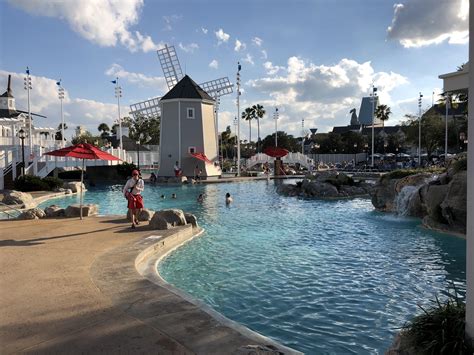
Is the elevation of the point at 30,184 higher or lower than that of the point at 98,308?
higher

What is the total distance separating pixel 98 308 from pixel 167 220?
7.25 meters

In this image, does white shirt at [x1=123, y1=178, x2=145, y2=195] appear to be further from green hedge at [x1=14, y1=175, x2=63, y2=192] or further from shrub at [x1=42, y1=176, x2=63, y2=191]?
shrub at [x1=42, y1=176, x2=63, y2=191]

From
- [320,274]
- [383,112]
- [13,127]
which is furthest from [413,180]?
[383,112]

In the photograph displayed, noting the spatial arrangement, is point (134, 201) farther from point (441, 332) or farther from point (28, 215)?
point (441, 332)

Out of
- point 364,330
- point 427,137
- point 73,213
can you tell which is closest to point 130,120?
point 427,137

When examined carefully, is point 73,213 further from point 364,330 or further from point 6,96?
point 6,96

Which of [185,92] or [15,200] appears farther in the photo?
[185,92]

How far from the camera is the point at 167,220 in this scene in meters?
12.6

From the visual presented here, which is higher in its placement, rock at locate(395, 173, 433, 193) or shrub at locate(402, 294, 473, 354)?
rock at locate(395, 173, 433, 193)

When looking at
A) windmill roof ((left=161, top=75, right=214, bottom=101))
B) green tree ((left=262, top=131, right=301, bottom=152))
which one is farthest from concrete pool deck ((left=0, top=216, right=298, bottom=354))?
green tree ((left=262, top=131, right=301, bottom=152))

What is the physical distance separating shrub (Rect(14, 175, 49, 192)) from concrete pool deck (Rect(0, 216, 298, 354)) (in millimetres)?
19073

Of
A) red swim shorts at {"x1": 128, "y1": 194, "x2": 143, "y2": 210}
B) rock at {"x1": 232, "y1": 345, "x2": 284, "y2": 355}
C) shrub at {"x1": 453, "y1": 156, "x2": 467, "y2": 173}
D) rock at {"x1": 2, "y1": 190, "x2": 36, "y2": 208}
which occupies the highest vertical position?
shrub at {"x1": 453, "y1": 156, "x2": 467, "y2": 173}

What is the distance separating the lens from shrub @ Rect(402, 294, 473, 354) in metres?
3.40

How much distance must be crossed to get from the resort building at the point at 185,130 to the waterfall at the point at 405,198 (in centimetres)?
2545
